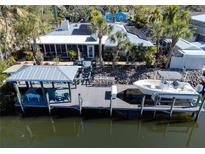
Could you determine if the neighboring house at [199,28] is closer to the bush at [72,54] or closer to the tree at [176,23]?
the tree at [176,23]

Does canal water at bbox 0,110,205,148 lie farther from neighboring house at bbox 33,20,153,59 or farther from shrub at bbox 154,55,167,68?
neighboring house at bbox 33,20,153,59

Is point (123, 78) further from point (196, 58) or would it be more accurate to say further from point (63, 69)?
point (196, 58)

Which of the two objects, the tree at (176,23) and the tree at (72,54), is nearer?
the tree at (176,23)

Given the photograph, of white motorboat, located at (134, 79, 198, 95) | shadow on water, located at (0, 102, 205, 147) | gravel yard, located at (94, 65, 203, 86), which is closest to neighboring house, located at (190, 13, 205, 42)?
gravel yard, located at (94, 65, 203, 86)

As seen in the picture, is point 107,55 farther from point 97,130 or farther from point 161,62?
point 97,130

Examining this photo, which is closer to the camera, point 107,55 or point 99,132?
point 99,132

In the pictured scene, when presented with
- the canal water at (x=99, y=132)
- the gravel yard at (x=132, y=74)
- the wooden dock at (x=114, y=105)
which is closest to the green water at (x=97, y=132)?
the canal water at (x=99, y=132)

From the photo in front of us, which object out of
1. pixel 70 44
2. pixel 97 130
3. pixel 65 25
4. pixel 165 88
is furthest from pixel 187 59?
pixel 65 25
